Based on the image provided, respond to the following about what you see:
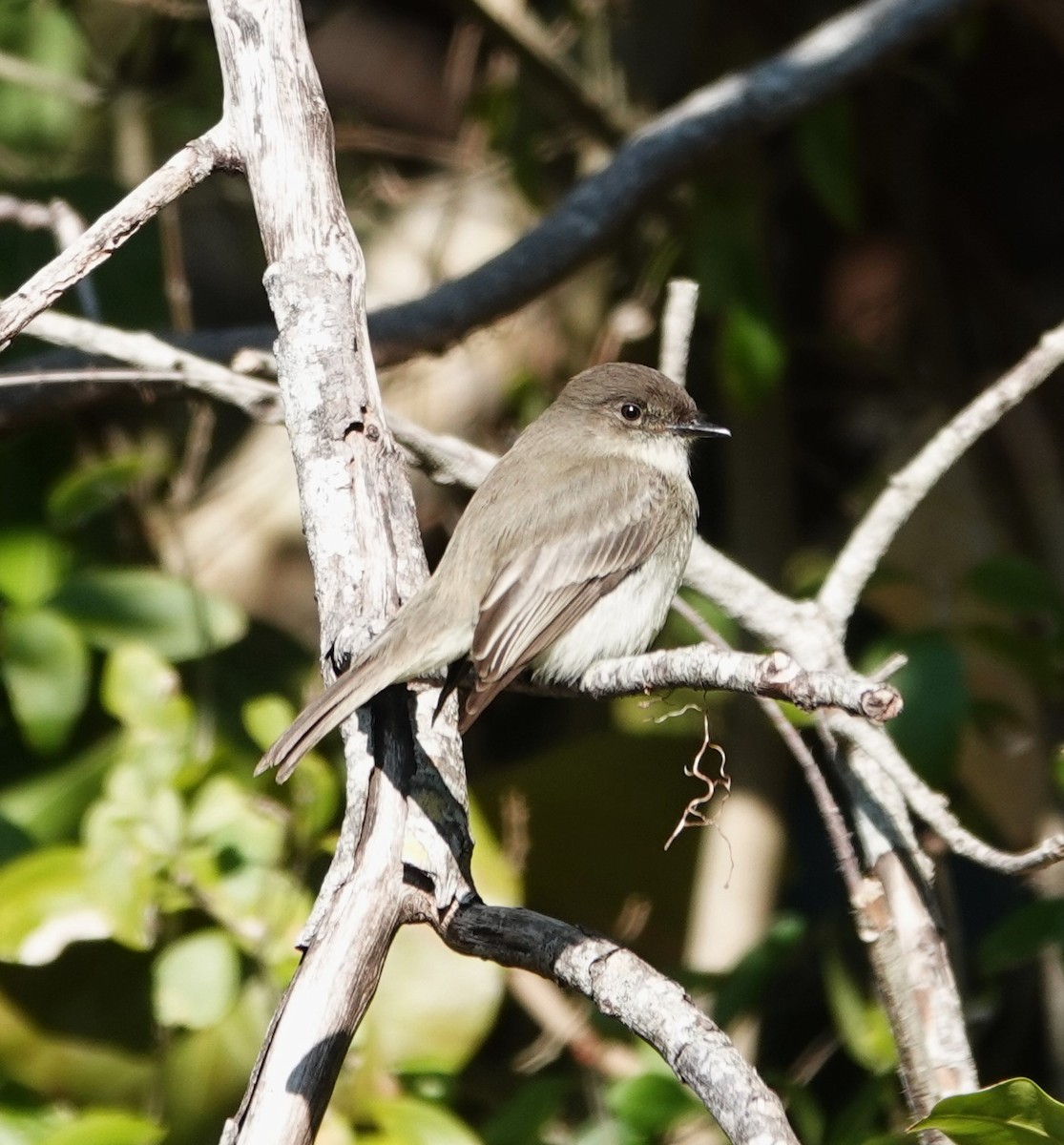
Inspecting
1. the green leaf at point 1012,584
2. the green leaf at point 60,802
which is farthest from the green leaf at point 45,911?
the green leaf at point 1012,584

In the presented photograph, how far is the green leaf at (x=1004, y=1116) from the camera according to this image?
173 centimetres

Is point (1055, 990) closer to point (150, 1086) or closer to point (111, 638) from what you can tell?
point (150, 1086)

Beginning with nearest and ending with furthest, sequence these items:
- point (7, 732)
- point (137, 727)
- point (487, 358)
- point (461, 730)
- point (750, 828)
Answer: point (461, 730)
point (137, 727)
point (7, 732)
point (750, 828)
point (487, 358)

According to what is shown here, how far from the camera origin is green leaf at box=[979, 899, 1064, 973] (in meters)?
2.72

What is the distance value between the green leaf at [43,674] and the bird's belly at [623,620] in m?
0.92

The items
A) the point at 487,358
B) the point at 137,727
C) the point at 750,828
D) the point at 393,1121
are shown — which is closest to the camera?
the point at 393,1121

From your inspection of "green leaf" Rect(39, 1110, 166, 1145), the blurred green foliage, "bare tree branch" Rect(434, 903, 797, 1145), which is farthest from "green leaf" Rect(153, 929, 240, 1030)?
"bare tree branch" Rect(434, 903, 797, 1145)

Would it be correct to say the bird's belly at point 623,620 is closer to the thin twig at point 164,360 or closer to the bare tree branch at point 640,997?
the thin twig at point 164,360

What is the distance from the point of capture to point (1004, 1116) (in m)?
1.76

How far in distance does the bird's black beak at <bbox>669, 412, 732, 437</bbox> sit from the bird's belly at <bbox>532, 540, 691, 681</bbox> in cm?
49

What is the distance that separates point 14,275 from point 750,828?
2313mm

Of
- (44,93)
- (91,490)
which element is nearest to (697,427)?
(91,490)

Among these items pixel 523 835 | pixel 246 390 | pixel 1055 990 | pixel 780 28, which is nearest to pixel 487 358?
pixel 780 28

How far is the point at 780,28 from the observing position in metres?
4.76
